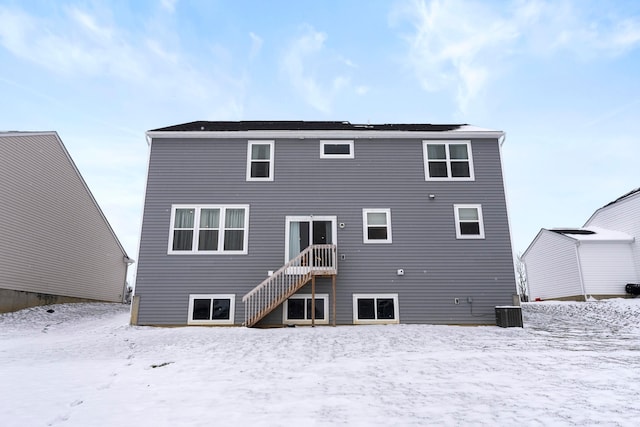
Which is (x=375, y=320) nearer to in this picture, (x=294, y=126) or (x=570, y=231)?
(x=294, y=126)

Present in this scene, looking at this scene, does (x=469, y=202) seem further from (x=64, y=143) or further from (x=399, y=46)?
(x=64, y=143)

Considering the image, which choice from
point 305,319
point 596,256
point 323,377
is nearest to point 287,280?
point 305,319

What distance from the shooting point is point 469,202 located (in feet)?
44.7

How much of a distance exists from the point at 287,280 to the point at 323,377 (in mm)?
6170

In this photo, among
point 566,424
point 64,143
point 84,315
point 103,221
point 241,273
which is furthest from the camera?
point 103,221

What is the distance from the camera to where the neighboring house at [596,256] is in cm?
1916

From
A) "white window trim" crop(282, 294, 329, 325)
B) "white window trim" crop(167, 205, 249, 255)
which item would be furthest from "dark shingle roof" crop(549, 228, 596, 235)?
"white window trim" crop(167, 205, 249, 255)

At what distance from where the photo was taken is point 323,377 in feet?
21.1

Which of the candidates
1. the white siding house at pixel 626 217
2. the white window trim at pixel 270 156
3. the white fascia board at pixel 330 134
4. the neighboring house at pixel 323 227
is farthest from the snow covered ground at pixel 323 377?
the white siding house at pixel 626 217

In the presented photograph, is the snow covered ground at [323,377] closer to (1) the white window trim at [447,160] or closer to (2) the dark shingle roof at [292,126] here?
(1) the white window trim at [447,160]

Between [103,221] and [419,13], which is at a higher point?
[419,13]

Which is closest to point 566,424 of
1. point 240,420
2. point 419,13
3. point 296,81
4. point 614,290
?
point 240,420

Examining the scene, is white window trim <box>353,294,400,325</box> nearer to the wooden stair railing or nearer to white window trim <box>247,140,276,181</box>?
the wooden stair railing

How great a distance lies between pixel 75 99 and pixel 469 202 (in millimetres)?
19421
